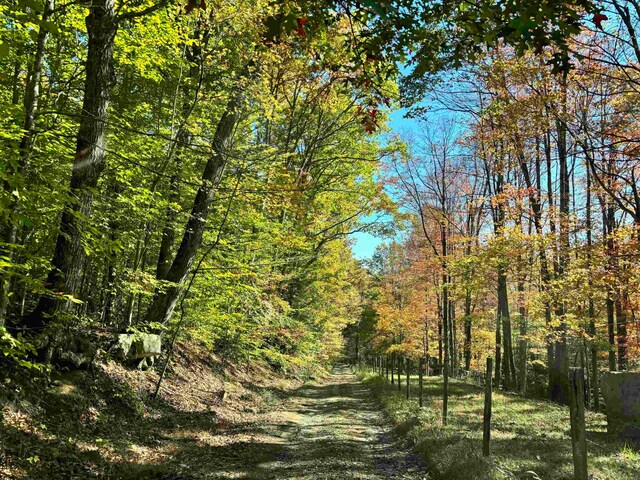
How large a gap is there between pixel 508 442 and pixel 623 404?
3783 millimetres

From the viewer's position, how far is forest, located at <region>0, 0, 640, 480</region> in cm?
436

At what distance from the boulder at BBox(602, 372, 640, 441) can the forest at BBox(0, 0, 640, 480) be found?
0.12m

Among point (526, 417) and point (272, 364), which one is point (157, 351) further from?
point (272, 364)

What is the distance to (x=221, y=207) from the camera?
1216cm

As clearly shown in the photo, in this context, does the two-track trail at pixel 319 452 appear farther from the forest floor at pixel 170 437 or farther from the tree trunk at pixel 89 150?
the tree trunk at pixel 89 150

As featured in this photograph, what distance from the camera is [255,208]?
12.2 metres

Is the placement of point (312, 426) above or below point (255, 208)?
below

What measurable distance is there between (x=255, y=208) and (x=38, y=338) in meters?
6.82

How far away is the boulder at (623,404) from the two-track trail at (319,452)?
539 centimetres

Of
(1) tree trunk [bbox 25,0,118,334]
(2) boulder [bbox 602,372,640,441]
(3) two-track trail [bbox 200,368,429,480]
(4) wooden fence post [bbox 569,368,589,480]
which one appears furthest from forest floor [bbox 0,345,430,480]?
(2) boulder [bbox 602,372,640,441]

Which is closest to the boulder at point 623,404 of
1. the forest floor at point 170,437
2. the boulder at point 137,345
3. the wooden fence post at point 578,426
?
the forest floor at point 170,437

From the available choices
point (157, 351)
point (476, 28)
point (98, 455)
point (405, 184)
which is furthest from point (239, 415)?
point (405, 184)

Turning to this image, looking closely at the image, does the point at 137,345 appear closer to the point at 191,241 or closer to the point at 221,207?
the point at 191,241

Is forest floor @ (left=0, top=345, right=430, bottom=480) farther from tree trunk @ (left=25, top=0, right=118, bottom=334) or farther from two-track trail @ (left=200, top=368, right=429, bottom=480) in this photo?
tree trunk @ (left=25, top=0, right=118, bottom=334)
